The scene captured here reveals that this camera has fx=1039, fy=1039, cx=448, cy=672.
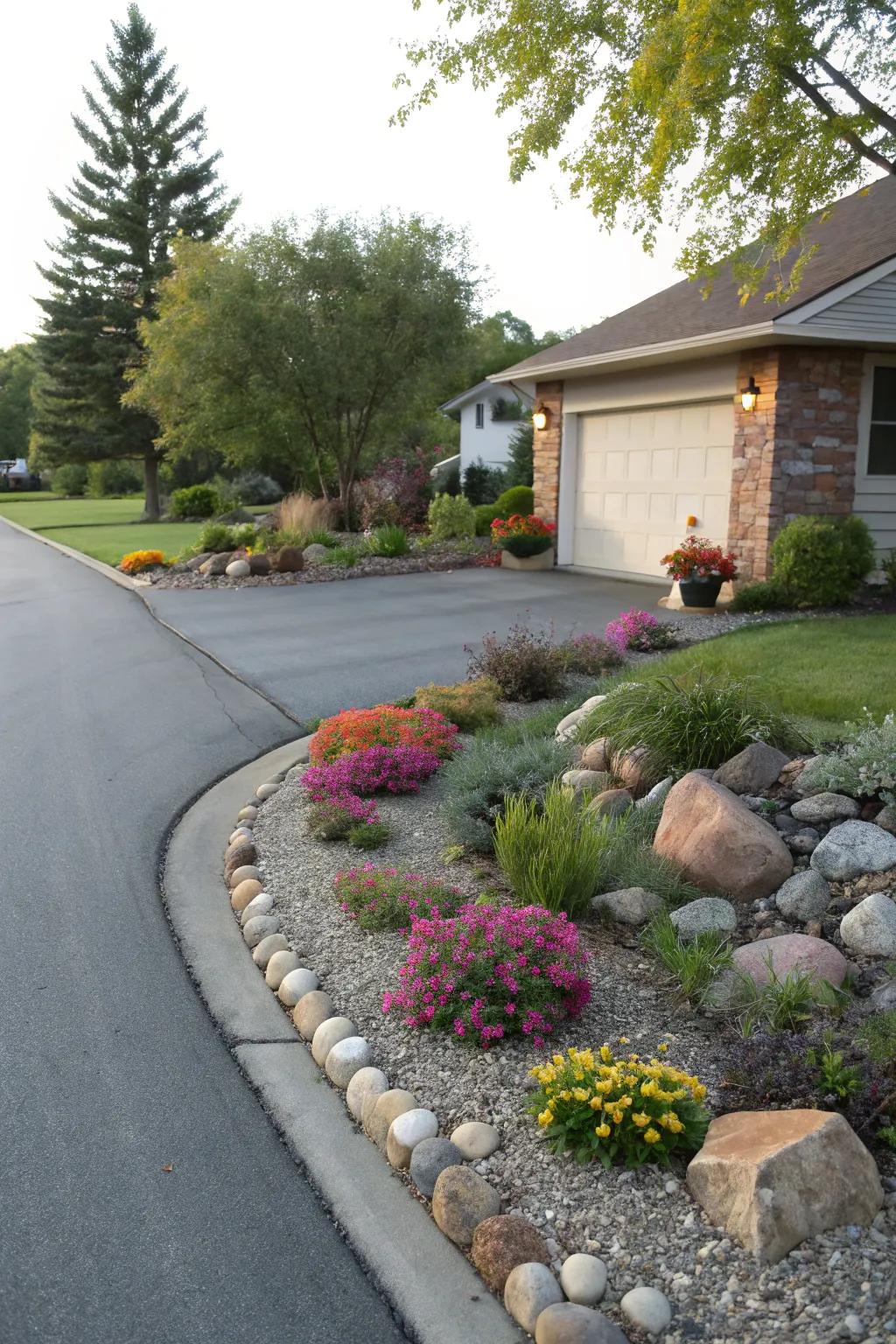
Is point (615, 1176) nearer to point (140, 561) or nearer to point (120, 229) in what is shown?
point (140, 561)

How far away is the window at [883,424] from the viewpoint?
40.0ft

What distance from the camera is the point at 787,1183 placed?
2.45m

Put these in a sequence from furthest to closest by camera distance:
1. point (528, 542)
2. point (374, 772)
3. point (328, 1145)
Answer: point (528, 542) < point (374, 772) < point (328, 1145)

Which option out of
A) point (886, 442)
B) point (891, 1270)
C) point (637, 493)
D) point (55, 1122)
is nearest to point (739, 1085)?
point (891, 1270)

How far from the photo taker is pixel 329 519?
19312 millimetres

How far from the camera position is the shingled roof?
11539mm

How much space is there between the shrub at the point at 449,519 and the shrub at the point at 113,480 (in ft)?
104

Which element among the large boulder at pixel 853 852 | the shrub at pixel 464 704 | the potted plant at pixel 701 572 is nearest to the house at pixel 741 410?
the potted plant at pixel 701 572

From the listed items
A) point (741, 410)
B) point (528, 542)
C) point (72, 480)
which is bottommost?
point (528, 542)

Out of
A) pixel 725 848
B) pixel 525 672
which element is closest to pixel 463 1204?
pixel 725 848

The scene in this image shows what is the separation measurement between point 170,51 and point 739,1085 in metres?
38.2

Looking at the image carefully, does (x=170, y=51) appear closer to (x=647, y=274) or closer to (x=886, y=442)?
(x=647, y=274)

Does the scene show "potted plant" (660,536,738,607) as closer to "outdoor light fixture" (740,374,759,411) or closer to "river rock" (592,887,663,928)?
"outdoor light fixture" (740,374,759,411)

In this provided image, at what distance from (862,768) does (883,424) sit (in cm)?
907
